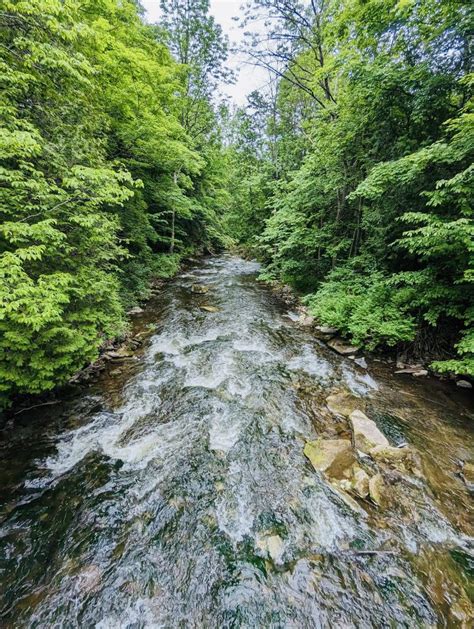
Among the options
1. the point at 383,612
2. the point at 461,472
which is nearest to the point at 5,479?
the point at 383,612

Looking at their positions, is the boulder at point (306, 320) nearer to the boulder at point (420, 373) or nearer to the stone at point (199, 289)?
the boulder at point (420, 373)

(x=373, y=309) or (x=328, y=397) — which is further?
(x=373, y=309)

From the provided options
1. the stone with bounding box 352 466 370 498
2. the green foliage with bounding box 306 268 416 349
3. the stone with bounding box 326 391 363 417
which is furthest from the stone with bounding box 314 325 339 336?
the stone with bounding box 352 466 370 498

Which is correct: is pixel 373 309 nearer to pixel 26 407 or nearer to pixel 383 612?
pixel 383 612

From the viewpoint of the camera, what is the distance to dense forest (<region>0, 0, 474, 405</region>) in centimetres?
356

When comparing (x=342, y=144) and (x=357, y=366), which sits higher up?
(x=342, y=144)

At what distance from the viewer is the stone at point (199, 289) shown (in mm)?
10887

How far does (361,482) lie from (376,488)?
16 cm

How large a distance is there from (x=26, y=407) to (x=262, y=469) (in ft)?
12.2

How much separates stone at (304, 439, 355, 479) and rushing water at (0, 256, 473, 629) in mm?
159

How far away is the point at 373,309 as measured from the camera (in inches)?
243

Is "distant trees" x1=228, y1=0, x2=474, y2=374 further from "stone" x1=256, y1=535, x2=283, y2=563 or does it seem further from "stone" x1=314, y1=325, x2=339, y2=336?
"stone" x1=256, y1=535, x2=283, y2=563

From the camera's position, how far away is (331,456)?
346 cm

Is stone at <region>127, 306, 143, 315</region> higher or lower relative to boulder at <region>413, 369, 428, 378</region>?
lower
